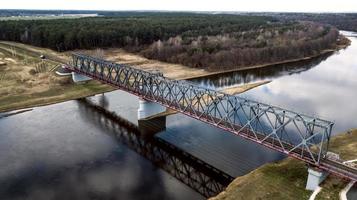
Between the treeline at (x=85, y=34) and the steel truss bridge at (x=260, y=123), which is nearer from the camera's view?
the steel truss bridge at (x=260, y=123)

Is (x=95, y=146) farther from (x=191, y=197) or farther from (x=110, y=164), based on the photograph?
(x=191, y=197)

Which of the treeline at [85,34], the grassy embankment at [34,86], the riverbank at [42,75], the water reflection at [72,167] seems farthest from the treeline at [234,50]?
the water reflection at [72,167]

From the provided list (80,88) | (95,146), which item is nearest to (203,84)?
(80,88)

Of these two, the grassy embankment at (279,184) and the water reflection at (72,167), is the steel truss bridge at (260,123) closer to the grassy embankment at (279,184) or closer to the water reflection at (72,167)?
the grassy embankment at (279,184)

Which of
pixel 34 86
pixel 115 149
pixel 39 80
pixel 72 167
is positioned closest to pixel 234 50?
pixel 39 80

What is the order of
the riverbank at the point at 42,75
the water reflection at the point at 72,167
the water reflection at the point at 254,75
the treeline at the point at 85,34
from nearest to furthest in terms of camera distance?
1. the water reflection at the point at 72,167
2. the riverbank at the point at 42,75
3. the water reflection at the point at 254,75
4. the treeline at the point at 85,34

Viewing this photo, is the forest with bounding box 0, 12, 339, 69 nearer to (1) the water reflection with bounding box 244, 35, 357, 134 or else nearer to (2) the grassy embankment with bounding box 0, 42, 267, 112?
(2) the grassy embankment with bounding box 0, 42, 267, 112
